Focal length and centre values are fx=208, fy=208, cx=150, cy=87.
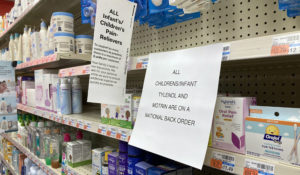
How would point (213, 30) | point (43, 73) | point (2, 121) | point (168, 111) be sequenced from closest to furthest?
point (168, 111) → point (213, 30) → point (43, 73) → point (2, 121)

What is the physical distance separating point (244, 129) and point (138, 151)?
511 millimetres

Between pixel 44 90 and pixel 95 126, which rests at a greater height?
pixel 44 90

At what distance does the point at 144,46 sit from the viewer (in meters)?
1.51

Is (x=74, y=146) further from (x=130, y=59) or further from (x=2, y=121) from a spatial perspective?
(x=2, y=121)

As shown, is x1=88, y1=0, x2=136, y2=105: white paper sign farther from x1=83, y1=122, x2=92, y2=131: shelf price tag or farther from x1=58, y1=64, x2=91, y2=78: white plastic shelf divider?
x1=83, y1=122, x2=92, y2=131: shelf price tag

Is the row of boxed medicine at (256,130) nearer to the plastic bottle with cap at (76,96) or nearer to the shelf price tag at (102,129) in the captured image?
the shelf price tag at (102,129)

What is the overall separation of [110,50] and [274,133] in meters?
0.61

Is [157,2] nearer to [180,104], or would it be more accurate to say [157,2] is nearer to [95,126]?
[180,104]

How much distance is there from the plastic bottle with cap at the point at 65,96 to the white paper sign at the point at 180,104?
84 cm

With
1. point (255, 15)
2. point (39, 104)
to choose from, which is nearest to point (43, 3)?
point (39, 104)

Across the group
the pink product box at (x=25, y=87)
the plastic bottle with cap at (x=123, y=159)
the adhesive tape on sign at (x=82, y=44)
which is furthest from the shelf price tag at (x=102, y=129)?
the pink product box at (x=25, y=87)

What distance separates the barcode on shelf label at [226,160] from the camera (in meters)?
0.58

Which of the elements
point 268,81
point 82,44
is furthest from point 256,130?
point 82,44

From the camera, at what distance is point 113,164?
109 cm
